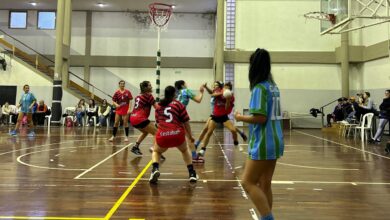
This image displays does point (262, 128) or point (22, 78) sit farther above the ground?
point (22, 78)

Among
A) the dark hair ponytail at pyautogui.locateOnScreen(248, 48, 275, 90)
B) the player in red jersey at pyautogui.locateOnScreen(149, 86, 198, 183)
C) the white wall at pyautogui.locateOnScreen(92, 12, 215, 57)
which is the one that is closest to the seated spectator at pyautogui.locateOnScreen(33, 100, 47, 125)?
the white wall at pyautogui.locateOnScreen(92, 12, 215, 57)

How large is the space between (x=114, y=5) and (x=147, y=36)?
315 cm

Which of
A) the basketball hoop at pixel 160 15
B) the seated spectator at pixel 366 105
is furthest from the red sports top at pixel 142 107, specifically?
the basketball hoop at pixel 160 15

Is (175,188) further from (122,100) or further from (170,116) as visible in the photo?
(122,100)

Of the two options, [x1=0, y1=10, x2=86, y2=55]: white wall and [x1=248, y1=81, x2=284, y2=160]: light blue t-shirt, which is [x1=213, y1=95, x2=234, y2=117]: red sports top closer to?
[x1=248, y1=81, x2=284, y2=160]: light blue t-shirt

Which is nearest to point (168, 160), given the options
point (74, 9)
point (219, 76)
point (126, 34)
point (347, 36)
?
point (219, 76)

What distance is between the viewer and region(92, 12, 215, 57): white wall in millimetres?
26438

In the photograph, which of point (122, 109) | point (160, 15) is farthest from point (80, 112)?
point (122, 109)

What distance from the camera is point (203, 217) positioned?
3830 mm

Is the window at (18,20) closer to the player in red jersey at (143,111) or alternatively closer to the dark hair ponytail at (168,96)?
the player in red jersey at (143,111)

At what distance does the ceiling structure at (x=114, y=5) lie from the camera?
79.4 feet

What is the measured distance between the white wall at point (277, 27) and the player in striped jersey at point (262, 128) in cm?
1953

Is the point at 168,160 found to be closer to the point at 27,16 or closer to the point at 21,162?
the point at 21,162

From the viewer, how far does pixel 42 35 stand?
26594 millimetres
